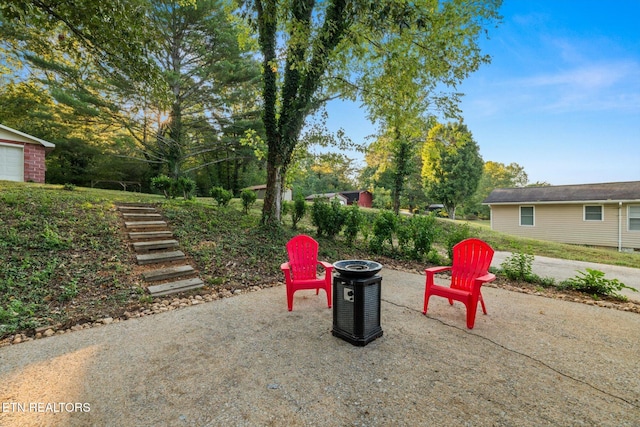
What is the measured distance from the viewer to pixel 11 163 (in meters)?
10.8

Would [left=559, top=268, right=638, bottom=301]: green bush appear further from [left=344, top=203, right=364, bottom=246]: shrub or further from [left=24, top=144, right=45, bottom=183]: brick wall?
[left=24, top=144, right=45, bottom=183]: brick wall

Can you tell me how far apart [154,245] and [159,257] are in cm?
42

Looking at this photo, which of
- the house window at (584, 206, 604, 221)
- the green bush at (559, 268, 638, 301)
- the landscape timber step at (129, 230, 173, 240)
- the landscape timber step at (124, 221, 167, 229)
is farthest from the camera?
the house window at (584, 206, 604, 221)

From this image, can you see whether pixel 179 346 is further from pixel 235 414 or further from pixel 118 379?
pixel 235 414

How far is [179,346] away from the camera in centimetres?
229

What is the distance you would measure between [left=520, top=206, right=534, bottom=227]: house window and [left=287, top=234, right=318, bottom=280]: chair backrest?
45.0 feet

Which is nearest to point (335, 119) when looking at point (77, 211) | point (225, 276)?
point (225, 276)

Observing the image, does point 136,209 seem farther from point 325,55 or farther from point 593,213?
point 593,213

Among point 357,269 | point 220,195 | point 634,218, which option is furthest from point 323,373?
point 634,218

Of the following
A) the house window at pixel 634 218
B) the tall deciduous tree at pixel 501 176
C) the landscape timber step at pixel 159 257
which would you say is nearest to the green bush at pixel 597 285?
the landscape timber step at pixel 159 257

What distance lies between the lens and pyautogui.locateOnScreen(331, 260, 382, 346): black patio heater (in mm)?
2307

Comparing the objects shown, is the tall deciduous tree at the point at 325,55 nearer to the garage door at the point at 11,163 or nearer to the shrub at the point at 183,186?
the shrub at the point at 183,186

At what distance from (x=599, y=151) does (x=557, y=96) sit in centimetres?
455

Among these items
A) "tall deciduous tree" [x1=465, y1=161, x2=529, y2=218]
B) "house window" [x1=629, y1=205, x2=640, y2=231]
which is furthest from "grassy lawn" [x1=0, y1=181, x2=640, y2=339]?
"tall deciduous tree" [x1=465, y1=161, x2=529, y2=218]
